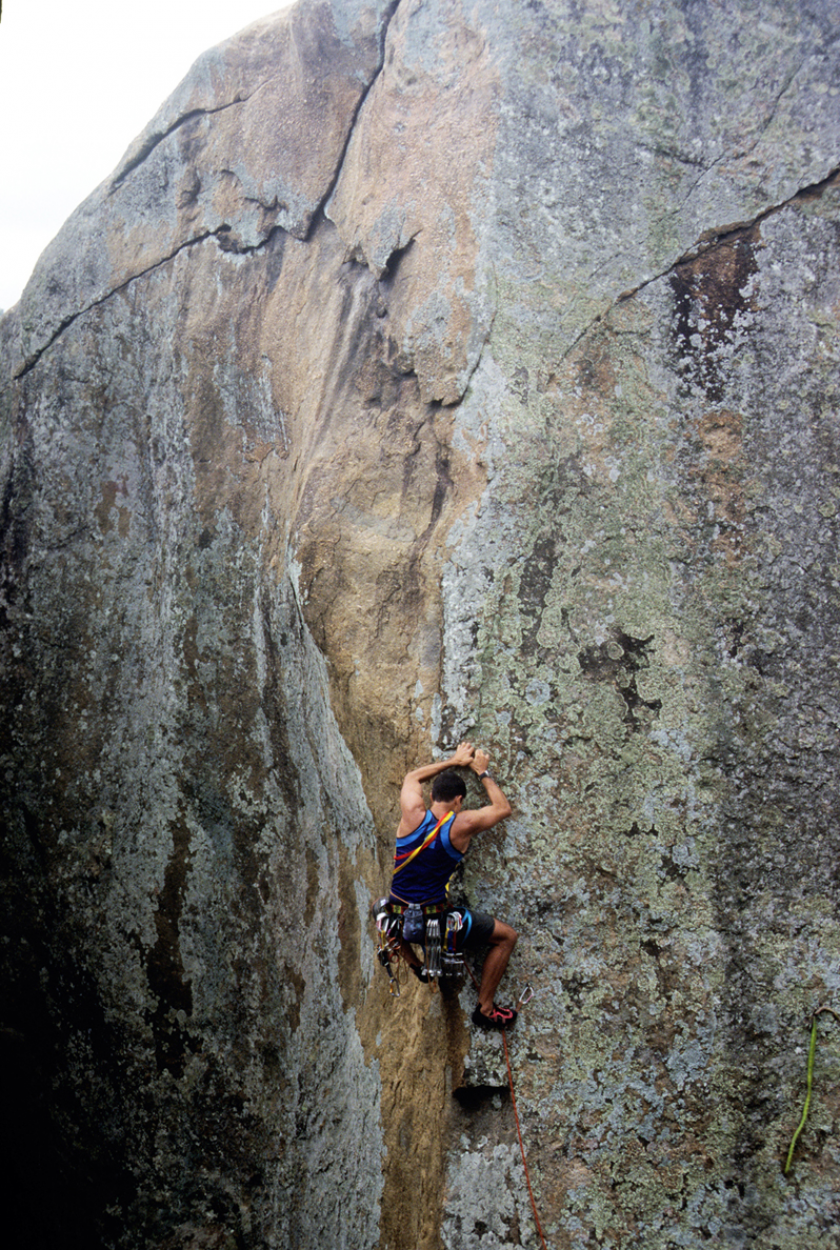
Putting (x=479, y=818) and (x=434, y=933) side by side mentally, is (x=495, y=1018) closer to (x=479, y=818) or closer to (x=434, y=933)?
(x=434, y=933)

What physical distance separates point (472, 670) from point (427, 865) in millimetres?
848

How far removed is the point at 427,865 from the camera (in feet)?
11.8

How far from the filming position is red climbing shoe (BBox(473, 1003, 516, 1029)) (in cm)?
356

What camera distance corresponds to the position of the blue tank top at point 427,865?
11.7 ft

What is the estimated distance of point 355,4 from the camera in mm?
5035

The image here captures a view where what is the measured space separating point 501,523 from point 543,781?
1.16 m

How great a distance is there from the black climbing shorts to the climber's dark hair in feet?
1.55

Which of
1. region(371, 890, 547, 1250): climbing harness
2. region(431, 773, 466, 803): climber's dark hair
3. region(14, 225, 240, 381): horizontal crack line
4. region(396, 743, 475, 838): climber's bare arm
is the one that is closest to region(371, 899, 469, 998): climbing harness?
region(371, 890, 547, 1250): climbing harness

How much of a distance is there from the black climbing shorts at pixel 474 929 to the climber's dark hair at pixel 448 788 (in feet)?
1.55

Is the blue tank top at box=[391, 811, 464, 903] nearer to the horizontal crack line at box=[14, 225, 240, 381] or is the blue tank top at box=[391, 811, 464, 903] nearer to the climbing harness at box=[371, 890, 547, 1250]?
the climbing harness at box=[371, 890, 547, 1250]

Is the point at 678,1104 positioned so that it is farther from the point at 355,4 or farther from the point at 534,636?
the point at 355,4

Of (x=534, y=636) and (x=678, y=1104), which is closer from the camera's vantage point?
(x=678, y=1104)

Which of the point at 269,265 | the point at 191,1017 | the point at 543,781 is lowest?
the point at 191,1017

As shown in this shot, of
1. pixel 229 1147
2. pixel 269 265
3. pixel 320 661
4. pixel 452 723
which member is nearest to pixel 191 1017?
pixel 229 1147
